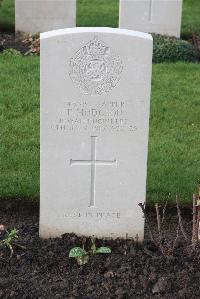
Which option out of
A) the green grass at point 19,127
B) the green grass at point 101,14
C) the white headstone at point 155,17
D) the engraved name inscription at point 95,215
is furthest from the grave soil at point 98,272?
the green grass at point 101,14

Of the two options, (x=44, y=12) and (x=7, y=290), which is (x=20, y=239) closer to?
(x=7, y=290)

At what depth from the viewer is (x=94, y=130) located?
4789mm

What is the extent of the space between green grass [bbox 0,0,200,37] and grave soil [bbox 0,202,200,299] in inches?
284

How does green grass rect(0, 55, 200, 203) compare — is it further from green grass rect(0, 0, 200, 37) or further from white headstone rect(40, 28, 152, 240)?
green grass rect(0, 0, 200, 37)

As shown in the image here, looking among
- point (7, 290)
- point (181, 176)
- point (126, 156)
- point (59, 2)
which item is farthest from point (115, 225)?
point (59, 2)

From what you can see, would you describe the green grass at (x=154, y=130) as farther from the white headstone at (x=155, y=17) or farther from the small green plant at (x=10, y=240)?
the white headstone at (x=155, y=17)

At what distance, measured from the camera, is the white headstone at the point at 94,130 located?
182 inches

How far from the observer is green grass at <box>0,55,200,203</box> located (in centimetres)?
606

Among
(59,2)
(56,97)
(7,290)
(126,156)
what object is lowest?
(7,290)

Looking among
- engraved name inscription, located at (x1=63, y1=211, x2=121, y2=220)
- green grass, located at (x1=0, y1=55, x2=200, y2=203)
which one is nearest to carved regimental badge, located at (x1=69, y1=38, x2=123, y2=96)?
engraved name inscription, located at (x1=63, y1=211, x2=121, y2=220)

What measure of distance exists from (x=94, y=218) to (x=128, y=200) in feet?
0.88

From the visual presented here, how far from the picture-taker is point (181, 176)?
246 inches

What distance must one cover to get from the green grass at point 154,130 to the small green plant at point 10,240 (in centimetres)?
90

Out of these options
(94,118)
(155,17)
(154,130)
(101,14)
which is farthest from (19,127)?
(101,14)
